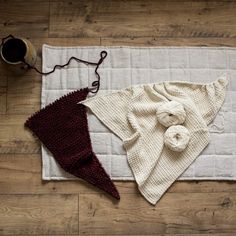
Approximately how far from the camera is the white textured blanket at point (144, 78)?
4.00 ft

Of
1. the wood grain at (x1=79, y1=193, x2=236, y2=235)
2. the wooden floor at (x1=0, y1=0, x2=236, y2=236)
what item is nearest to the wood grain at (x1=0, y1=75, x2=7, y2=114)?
the wooden floor at (x1=0, y1=0, x2=236, y2=236)


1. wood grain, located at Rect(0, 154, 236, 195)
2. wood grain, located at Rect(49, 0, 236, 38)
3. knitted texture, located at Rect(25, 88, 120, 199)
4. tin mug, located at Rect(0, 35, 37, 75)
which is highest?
wood grain, located at Rect(49, 0, 236, 38)

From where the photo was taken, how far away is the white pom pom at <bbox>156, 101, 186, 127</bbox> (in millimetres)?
1199

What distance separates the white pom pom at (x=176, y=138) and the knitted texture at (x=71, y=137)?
219 millimetres

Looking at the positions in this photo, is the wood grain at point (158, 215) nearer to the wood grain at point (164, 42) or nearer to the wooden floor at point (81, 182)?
the wooden floor at point (81, 182)

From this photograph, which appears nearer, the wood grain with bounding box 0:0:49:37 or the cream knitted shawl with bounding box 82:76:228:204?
the cream knitted shawl with bounding box 82:76:228:204

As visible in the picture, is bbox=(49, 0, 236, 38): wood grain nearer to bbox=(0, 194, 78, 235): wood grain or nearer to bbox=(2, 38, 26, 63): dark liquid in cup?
bbox=(2, 38, 26, 63): dark liquid in cup

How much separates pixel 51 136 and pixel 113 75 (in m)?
0.29

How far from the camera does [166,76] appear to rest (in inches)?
50.7

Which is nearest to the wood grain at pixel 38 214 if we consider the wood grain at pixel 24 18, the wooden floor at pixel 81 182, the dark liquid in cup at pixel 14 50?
the wooden floor at pixel 81 182

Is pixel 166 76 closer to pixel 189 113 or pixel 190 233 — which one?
pixel 189 113

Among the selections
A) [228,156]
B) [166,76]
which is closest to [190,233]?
[228,156]

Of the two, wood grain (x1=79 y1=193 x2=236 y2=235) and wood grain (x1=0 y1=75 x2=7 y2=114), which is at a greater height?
wood grain (x1=0 y1=75 x2=7 y2=114)

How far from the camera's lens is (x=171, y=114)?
120cm
